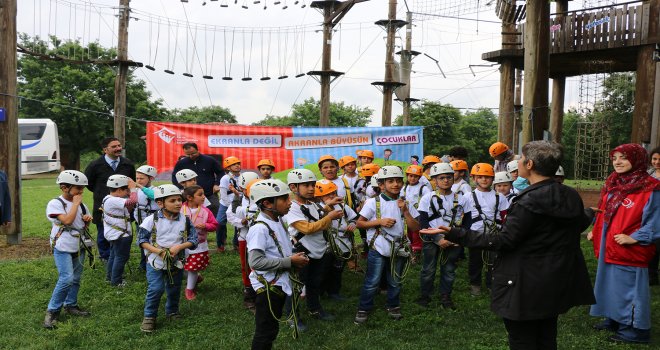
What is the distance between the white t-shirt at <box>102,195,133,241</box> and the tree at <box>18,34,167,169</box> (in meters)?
37.0

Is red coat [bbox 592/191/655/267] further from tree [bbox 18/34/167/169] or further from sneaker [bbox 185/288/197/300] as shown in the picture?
tree [bbox 18/34/167/169]

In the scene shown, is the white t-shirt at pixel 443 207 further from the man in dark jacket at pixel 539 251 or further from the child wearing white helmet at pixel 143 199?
the child wearing white helmet at pixel 143 199

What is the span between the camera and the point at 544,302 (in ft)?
11.6

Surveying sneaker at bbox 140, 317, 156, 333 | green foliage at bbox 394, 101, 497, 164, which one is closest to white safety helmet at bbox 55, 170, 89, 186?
sneaker at bbox 140, 317, 156, 333

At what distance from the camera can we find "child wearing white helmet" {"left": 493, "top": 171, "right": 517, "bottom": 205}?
776 cm

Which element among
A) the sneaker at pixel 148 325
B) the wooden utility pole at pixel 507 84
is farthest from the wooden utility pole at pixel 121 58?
the sneaker at pixel 148 325

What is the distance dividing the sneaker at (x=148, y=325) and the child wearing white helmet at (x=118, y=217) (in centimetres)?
197

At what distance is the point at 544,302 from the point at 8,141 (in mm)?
11173

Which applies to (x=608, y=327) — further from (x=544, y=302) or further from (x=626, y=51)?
(x=626, y=51)

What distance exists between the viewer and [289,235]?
5.27 m

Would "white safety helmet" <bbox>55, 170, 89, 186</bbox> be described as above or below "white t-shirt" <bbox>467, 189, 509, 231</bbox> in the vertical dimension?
above

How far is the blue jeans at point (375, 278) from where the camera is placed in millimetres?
6406

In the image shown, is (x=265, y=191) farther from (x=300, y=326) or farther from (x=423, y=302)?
(x=423, y=302)

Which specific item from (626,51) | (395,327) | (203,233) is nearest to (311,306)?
(395,327)
